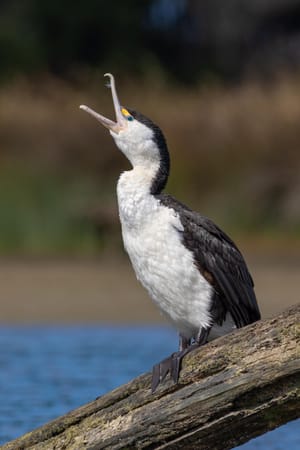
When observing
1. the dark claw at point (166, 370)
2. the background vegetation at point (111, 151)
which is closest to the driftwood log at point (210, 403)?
the dark claw at point (166, 370)

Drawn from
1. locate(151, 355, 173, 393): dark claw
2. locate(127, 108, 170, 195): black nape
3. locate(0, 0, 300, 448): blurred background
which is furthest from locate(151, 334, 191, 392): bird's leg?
locate(0, 0, 300, 448): blurred background

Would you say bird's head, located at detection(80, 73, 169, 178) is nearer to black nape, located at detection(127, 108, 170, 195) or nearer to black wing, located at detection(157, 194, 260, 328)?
black nape, located at detection(127, 108, 170, 195)

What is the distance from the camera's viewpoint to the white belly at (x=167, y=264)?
5277mm

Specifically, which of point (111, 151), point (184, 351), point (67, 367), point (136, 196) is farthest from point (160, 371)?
point (111, 151)

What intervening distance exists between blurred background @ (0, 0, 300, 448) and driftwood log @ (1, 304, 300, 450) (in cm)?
520

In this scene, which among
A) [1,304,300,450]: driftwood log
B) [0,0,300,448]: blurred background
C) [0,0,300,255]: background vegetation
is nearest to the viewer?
[1,304,300,450]: driftwood log

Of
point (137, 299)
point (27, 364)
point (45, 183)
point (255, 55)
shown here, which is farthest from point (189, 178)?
point (255, 55)

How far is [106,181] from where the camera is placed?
1409cm

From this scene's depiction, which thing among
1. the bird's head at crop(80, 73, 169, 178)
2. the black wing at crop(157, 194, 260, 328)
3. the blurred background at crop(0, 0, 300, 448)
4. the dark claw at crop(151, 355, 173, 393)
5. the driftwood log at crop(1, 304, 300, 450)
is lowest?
the driftwood log at crop(1, 304, 300, 450)

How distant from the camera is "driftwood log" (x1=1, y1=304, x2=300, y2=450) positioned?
14.9ft

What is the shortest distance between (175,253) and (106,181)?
8840 mm

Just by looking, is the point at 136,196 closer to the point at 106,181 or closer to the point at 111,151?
the point at 106,181

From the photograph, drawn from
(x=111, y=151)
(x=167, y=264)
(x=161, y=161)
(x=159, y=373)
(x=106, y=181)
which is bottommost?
(x=159, y=373)

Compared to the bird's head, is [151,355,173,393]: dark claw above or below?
below
